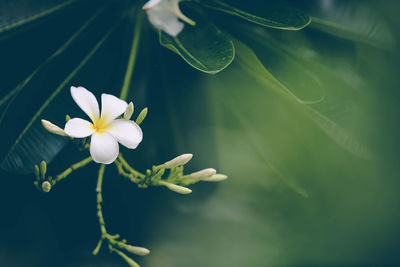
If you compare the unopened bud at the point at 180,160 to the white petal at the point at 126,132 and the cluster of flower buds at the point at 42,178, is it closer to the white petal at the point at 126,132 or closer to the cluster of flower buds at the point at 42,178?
the white petal at the point at 126,132

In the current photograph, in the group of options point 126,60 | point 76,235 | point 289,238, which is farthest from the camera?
point 76,235

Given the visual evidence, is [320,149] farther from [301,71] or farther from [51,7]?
[51,7]

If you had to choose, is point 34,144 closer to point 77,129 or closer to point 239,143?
point 77,129

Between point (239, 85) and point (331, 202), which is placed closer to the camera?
point (331, 202)

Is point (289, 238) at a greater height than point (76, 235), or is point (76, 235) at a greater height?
point (289, 238)

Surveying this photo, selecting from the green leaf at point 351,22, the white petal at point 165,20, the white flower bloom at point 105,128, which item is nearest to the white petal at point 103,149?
the white flower bloom at point 105,128

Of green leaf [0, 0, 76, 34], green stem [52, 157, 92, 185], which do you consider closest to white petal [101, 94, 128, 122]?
green stem [52, 157, 92, 185]

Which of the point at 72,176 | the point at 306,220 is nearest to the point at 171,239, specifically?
the point at 72,176

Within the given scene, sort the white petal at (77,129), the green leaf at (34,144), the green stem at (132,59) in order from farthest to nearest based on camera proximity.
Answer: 1. the green stem at (132,59)
2. the green leaf at (34,144)
3. the white petal at (77,129)

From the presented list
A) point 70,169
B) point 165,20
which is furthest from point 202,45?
point 70,169
